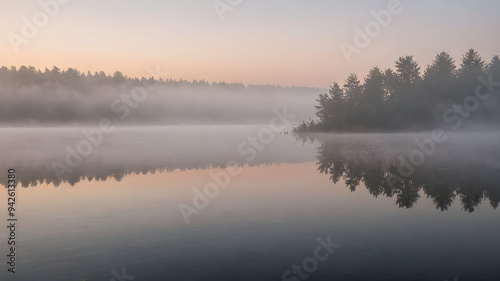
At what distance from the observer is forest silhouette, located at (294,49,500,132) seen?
96688 mm

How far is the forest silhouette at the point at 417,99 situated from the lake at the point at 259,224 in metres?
63.5

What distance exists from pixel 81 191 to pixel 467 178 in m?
27.2

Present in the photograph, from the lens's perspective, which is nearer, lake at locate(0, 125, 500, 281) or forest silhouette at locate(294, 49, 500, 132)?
lake at locate(0, 125, 500, 281)

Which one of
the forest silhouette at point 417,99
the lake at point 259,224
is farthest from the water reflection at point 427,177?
the forest silhouette at point 417,99

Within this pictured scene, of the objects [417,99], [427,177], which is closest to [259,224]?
[427,177]

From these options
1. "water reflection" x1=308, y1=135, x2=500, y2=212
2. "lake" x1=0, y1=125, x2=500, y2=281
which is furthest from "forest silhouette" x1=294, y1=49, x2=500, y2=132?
"lake" x1=0, y1=125, x2=500, y2=281

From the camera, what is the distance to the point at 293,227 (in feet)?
58.4

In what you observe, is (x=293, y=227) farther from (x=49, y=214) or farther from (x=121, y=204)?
(x=49, y=214)

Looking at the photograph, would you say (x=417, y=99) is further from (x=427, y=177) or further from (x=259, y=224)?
(x=259, y=224)

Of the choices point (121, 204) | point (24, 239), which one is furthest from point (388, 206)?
point (24, 239)

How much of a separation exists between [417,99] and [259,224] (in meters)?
89.0

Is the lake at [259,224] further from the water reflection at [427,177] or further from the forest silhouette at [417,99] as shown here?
the forest silhouette at [417,99]

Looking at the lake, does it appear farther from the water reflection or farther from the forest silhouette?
the forest silhouette

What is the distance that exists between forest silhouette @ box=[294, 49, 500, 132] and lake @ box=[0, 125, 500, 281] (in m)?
63.5
